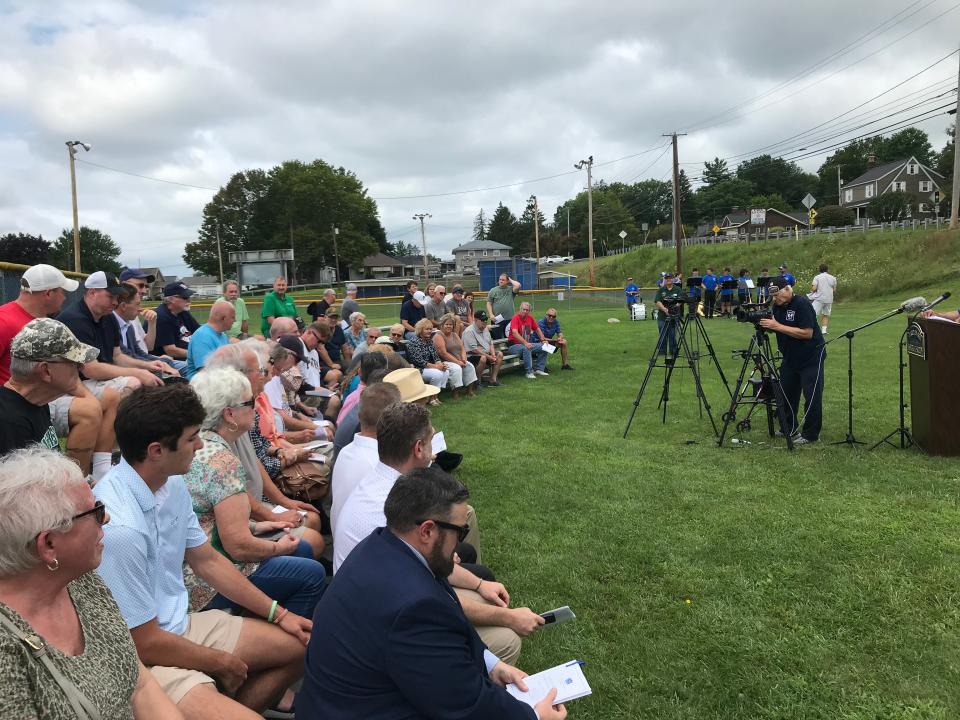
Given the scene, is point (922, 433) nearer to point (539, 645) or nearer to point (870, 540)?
point (870, 540)

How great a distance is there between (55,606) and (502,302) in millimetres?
12678

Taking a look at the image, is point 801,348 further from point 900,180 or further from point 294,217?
point 900,180

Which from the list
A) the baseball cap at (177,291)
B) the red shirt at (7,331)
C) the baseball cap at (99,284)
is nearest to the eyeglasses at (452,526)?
the red shirt at (7,331)

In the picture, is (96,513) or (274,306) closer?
(96,513)

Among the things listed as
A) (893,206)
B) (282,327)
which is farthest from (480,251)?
(282,327)

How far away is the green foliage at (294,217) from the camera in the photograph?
69.7 m

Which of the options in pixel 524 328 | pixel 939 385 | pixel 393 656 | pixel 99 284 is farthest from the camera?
pixel 524 328

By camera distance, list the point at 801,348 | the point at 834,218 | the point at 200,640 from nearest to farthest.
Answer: the point at 200,640
the point at 801,348
the point at 834,218

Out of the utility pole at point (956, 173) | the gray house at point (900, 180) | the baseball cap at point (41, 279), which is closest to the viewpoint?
the baseball cap at point (41, 279)

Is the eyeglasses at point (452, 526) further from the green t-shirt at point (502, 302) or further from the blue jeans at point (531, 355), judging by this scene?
the green t-shirt at point (502, 302)

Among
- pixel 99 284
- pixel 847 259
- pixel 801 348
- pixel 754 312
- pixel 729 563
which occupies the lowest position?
pixel 729 563

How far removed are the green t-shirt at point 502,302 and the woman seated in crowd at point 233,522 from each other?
1083 cm

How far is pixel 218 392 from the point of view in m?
3.16

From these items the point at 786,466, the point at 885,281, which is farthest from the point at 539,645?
the point at 885,281
